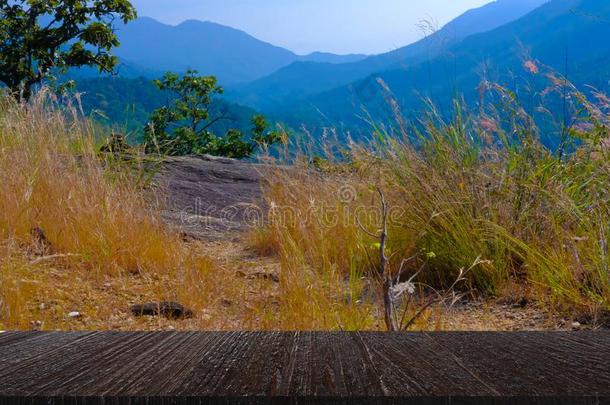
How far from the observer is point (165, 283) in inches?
117

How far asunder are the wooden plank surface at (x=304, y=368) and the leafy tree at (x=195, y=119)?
42.2 ft

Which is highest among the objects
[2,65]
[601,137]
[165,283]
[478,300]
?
[2,65]

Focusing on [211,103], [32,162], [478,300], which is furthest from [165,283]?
[211,103]

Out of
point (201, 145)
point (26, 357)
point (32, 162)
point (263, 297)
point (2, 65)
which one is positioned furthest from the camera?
point (201, 145)

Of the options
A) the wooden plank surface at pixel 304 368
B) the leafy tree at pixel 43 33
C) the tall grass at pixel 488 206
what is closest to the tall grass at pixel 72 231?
the tall grass at pixel 488 206

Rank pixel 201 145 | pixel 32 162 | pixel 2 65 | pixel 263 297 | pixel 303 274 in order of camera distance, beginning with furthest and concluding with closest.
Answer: pixel 201 145 → pixel 2 65 → pixel 32 162 → pixel 263 297 → pixel 303 274

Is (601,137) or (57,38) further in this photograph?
(57,38)

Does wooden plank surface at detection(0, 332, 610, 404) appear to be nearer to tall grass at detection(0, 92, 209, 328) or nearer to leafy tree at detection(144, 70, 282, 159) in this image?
tall grass at detection(0, 92, 209, 328)

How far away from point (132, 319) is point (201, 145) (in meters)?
12.0

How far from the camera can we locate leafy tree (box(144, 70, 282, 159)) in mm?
13797

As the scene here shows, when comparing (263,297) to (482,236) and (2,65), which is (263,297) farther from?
(2,65)

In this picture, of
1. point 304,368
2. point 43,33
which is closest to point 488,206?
point 304,368

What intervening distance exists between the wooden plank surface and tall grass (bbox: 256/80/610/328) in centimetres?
157

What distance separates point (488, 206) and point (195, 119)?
12.5 m
